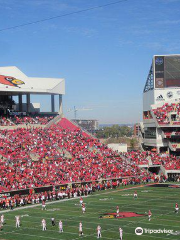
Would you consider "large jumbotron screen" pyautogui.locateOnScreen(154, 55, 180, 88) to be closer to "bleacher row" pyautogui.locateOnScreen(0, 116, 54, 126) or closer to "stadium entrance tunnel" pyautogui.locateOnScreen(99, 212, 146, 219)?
"bleacher row" pyautogui.locateOnScreen(0, 116, 54, 126)

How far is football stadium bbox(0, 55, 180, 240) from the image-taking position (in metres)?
30.2

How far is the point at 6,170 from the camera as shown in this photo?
44.8m

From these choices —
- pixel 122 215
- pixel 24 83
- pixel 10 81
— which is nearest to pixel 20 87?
pixel 10 81

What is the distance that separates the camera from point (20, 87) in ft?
199

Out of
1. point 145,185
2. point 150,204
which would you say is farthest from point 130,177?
point 150,204

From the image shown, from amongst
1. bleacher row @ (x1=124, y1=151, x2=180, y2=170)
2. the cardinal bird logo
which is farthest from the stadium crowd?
the cardinal bird logo

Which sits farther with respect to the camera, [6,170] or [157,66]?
[157,66]

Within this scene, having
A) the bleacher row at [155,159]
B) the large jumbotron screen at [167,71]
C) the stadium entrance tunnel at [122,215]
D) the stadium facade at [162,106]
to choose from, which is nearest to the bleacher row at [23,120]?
the bleacher row at [155,159]

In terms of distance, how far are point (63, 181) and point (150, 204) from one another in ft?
40.1

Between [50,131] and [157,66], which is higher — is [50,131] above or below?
below

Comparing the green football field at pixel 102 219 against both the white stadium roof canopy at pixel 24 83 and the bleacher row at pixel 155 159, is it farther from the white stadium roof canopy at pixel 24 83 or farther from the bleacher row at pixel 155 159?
the white stadium roof canopy at pixel 24 83

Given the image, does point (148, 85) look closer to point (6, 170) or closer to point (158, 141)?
point (158, 141)

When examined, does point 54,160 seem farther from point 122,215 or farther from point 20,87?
point 122,215

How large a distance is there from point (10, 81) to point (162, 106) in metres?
23.4
